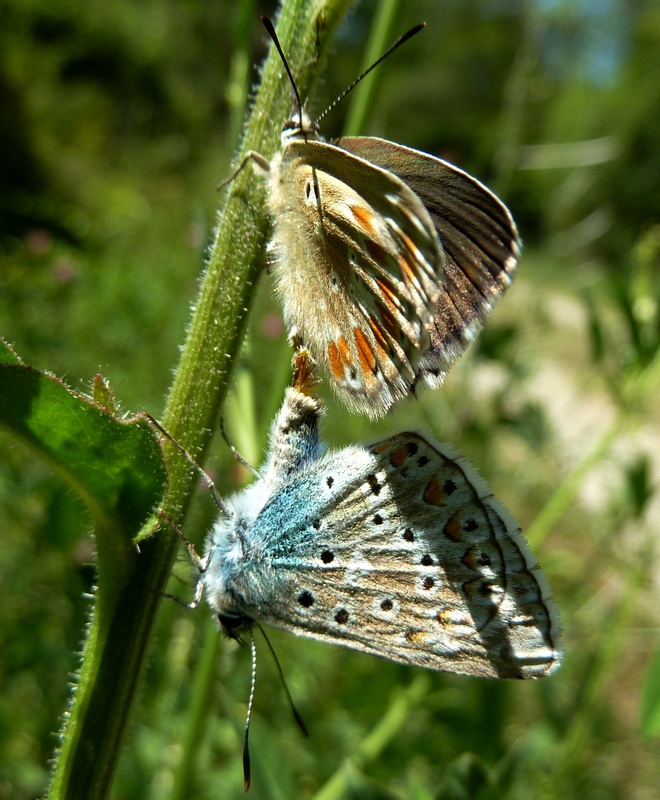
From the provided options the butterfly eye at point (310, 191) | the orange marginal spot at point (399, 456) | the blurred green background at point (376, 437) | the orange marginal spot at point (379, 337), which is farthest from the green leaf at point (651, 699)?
the butterfly eye at point (310, 191)

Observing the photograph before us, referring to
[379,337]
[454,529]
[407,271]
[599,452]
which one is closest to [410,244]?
[407,271]

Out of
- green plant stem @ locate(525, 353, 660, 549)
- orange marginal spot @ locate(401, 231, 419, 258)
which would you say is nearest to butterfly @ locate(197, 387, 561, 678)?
orange marginal spot @ locate(401, 231, 419, 258)

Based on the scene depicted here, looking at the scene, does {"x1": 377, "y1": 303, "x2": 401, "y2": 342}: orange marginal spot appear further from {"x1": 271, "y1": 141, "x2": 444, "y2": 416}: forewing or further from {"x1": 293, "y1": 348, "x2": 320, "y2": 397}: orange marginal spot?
{"x1": 293, "y1": 348, "x2": 320, "y2": 397}: orange marginal spot

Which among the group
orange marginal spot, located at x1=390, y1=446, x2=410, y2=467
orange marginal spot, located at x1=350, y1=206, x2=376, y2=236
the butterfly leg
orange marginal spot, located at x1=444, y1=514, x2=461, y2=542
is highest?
orange marginal spot, located at x1=350, y1=206, x2=376, y2=236

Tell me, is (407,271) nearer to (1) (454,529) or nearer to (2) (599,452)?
(1) (454,529)

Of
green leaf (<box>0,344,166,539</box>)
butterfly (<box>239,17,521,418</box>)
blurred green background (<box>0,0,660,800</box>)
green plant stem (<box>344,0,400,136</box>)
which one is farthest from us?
blurred green background (<box>0,0,660,800</box>)

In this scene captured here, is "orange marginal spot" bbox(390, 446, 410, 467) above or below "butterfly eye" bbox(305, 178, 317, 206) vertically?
below

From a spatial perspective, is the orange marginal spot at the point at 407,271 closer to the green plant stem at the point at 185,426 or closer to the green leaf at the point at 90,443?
the green plant stem at the point at 185,426
